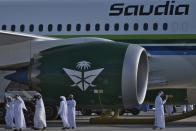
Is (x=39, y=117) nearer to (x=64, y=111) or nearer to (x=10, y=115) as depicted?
(x=64, y=111)

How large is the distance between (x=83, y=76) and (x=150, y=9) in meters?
4.00

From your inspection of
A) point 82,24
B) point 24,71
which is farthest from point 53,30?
point 24,71

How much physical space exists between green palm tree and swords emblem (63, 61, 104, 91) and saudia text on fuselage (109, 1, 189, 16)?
3.58m

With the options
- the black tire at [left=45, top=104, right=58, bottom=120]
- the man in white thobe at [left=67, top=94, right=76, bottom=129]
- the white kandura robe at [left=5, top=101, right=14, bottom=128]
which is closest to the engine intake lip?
the man in white thobe at [left=67, top=94, right=76, bottom=129]

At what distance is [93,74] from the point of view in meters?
18.7

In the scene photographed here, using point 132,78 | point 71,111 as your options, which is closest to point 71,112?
point 71,111

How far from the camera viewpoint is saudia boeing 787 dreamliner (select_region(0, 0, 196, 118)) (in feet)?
61.6

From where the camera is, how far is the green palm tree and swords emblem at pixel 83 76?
18719 millimetres

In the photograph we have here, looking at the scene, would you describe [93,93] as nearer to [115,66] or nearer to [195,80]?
[115,66]

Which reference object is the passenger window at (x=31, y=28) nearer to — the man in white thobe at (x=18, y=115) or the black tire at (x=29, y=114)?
the black tire at (x=29, y=114)

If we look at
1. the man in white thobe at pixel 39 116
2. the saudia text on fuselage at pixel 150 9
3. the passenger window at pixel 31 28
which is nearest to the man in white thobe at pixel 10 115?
the man in white thobe at pixel 39 116

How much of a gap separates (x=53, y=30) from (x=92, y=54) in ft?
12.6

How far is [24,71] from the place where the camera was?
19.7 m

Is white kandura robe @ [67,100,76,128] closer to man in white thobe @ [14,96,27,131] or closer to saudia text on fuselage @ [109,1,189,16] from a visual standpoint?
man in white thobe @ [14,96,27,131]
